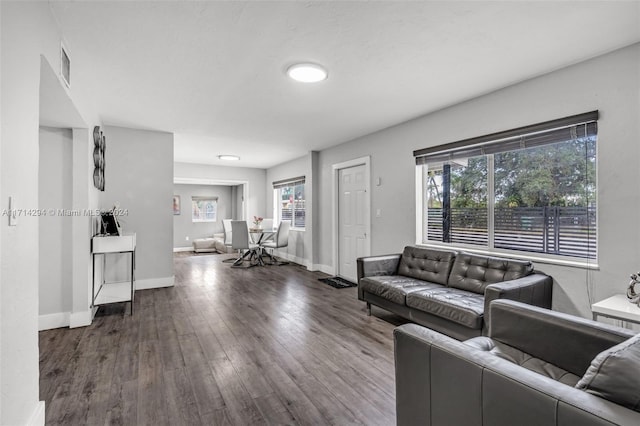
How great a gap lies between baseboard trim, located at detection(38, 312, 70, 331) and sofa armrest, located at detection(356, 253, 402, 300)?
3.15 metres

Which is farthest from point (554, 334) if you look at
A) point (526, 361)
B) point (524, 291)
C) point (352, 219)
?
point (352, 219)

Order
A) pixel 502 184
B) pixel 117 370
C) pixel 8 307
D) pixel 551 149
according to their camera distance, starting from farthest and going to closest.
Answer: pixel 502 184
pixel 551 149
pixel 117 370
pixel 8 307

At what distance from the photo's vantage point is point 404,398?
4.83 feet

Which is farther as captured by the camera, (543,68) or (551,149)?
(551,149)

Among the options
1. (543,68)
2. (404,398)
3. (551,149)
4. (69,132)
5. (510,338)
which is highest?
(543,68)

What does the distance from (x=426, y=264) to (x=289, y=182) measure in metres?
4.28

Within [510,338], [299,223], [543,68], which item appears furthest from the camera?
[299,223]

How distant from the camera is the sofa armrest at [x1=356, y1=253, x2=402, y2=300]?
11.9ft

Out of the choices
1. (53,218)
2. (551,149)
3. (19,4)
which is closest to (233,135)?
(53,218)

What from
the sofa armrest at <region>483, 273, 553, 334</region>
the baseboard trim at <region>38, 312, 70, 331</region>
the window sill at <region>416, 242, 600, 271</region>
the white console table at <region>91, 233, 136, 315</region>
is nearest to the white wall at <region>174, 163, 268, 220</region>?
the white console table at <region>91, 233, 136, 315</region>

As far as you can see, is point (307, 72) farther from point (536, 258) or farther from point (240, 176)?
point (240, 176)

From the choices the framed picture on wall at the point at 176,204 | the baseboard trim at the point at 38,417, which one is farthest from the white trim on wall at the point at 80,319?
the framed picture on wall at the point at 176,204

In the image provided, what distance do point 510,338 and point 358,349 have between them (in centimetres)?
125

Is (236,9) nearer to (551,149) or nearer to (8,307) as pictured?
(8,307)
